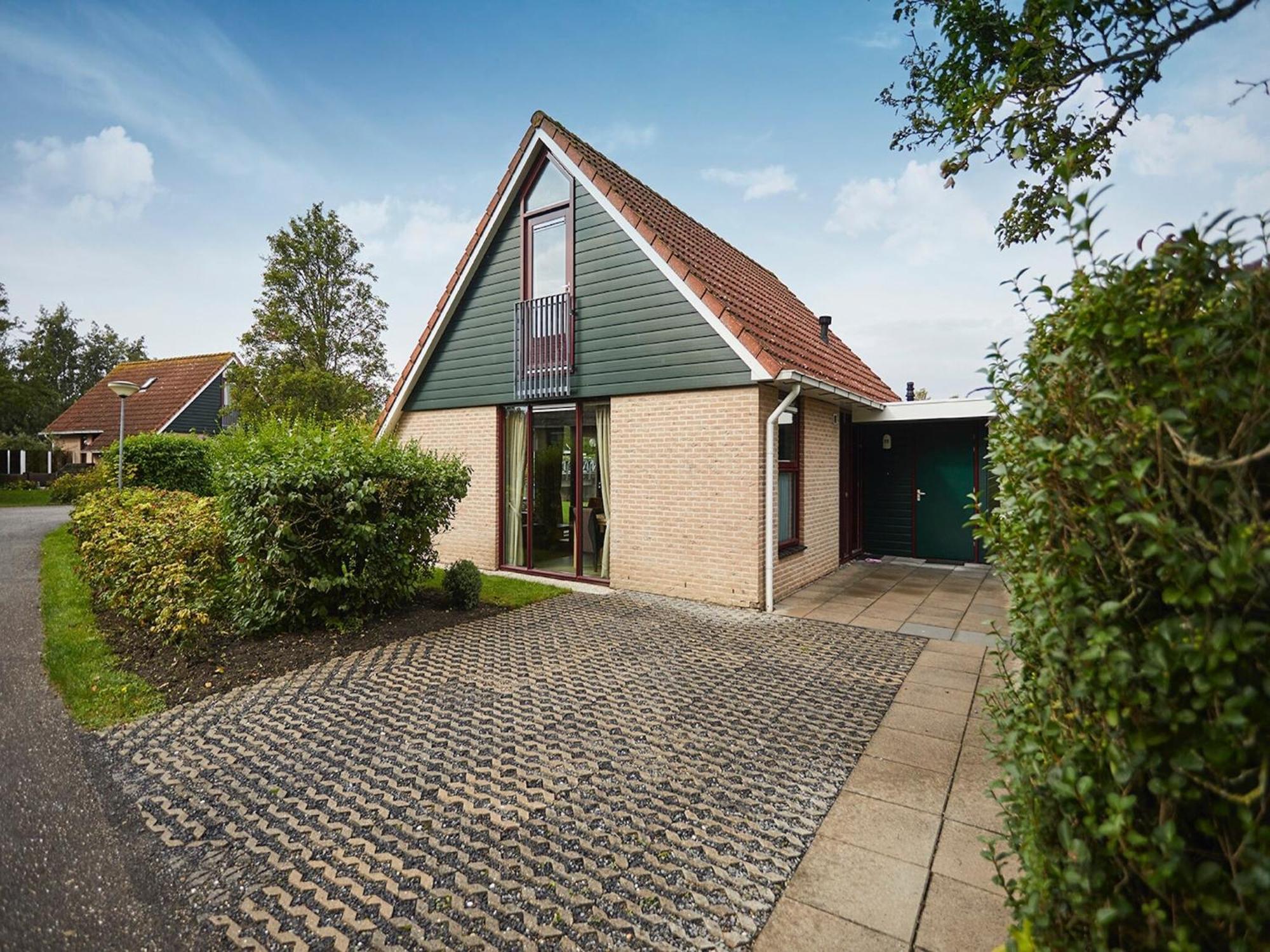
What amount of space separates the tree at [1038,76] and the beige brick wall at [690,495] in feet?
11.1

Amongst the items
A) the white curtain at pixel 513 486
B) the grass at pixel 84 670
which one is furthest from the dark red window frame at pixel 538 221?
the grass at pixel 84 670

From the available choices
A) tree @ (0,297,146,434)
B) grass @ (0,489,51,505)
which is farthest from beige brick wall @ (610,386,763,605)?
tree @ (0,297,146,434)

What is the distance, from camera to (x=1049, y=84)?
377cm

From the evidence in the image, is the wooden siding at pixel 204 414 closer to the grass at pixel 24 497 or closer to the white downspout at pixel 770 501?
the grass at pixel 24 497

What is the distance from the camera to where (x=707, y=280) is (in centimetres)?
785

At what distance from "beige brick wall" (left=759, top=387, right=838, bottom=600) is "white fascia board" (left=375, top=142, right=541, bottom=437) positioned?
5065 mm

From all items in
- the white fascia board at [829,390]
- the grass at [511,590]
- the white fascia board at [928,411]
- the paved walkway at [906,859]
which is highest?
the white fascia board at [829,390]

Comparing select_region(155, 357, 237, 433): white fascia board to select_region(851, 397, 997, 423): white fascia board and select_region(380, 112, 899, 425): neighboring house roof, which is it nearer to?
select_region(380, 112, 899, 425): neighboring house roof

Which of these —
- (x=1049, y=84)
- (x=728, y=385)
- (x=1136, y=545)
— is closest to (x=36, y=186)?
(x=728, y=385)

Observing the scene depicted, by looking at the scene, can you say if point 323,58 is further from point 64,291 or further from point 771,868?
point 64,291

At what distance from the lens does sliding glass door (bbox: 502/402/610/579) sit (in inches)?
349

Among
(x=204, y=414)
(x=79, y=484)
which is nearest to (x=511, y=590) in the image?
(x=79, y=484)

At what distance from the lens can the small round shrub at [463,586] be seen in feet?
23.7

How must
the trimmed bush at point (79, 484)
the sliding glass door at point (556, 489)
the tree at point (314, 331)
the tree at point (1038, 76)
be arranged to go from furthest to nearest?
the tree at point (314, 331) → the trimmed bush at point (79, 484) → the sliding glass door at point (556, 489) → the tree at point (1038, 76)
